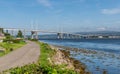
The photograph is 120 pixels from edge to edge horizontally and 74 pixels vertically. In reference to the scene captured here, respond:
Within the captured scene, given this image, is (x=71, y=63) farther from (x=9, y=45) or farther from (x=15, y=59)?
(x=9, y=45)

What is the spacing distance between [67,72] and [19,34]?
17689cm

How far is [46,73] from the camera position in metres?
14.2

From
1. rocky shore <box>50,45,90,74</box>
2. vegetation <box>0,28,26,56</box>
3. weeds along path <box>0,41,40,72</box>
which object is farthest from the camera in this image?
vegetation <box>0,28,26,56</box>

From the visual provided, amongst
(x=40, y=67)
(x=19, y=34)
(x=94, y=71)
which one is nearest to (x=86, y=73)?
(x=94, y=71)

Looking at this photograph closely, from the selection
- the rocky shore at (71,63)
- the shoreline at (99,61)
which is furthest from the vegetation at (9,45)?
the shoreline at (99,61)

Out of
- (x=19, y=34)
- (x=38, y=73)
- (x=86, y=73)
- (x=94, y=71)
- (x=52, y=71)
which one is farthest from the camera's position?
(x=19, y=34)

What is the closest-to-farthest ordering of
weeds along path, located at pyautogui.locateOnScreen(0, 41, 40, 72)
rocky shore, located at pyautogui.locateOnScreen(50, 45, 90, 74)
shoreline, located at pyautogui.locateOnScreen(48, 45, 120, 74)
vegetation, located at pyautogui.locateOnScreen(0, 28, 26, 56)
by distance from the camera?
weeds along path, located at pyautogui.locateOnScreen(0, 41, 40, 72) → rocky shore, located at pyautogui.locateOnScreen(50, 45, 90, 74) → shoreline, located at pyautogui.locateOnScreen(48, 45, 120, 74) → vegetation, located at pyautogui.locateOnScreen(0, 28, 26, 56)

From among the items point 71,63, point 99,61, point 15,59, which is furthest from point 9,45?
point 15,59

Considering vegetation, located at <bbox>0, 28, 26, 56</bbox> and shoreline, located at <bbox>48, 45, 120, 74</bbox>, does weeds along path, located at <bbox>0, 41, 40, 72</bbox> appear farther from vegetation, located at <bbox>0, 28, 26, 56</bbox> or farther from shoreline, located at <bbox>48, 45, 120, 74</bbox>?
shoreline, located at <bbox>48, 45, 120, 74</bbox>

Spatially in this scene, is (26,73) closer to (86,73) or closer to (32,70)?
(32,70)

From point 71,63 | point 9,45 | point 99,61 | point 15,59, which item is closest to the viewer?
point 15,59

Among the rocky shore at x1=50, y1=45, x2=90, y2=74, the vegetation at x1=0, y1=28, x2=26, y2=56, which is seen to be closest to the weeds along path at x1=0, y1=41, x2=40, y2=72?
the rocky shore at x1=50, y1=45, x2=90, y2=74

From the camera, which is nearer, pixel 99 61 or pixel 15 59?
pixel 15 59

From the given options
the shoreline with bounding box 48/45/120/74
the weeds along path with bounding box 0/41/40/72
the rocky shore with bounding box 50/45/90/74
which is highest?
the weeds along path with bounding box 0/41/40/72
